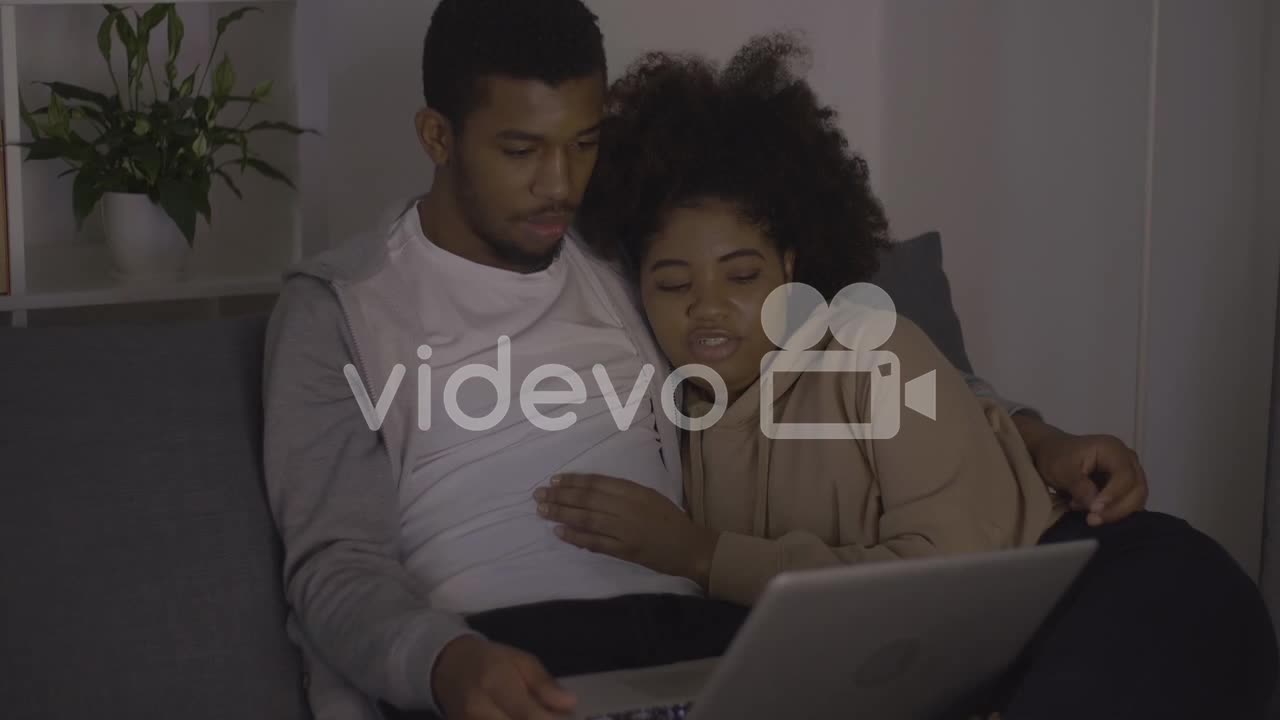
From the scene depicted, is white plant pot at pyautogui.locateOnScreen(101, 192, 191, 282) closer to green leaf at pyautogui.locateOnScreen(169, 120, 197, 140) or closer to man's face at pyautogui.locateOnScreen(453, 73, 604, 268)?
green leaf at pyautogui.locateOnScreen(169, 120, 197, 140)

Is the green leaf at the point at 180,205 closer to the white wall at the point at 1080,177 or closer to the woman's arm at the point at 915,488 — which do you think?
the white wall at the point at 1080,177

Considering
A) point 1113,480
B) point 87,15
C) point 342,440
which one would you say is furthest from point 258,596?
point 87,15

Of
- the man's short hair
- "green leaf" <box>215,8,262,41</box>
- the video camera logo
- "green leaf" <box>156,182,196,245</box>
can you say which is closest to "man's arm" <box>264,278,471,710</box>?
the man's short hair

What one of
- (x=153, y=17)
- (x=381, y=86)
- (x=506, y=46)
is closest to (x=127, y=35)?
(x=153, y=17)

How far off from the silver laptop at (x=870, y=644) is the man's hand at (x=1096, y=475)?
325 mm

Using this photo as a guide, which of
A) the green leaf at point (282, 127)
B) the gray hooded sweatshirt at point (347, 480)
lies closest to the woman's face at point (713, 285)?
the gray hooded sweatshirt at point (347, 480)

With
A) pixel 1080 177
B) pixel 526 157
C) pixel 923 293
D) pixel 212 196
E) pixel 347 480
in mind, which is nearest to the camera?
pixel 347 480

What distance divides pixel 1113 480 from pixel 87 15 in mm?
1927

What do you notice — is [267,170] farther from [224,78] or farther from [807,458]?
[807,458]

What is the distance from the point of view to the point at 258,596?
133 centimetres

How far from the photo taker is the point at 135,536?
1.30 meters

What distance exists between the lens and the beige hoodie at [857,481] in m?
1.33

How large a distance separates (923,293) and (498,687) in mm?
1007

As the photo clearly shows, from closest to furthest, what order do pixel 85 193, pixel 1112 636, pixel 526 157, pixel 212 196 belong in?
pixel 1112 636 → pixel 526 157 → pixel 85 193 → pixel 212 196
